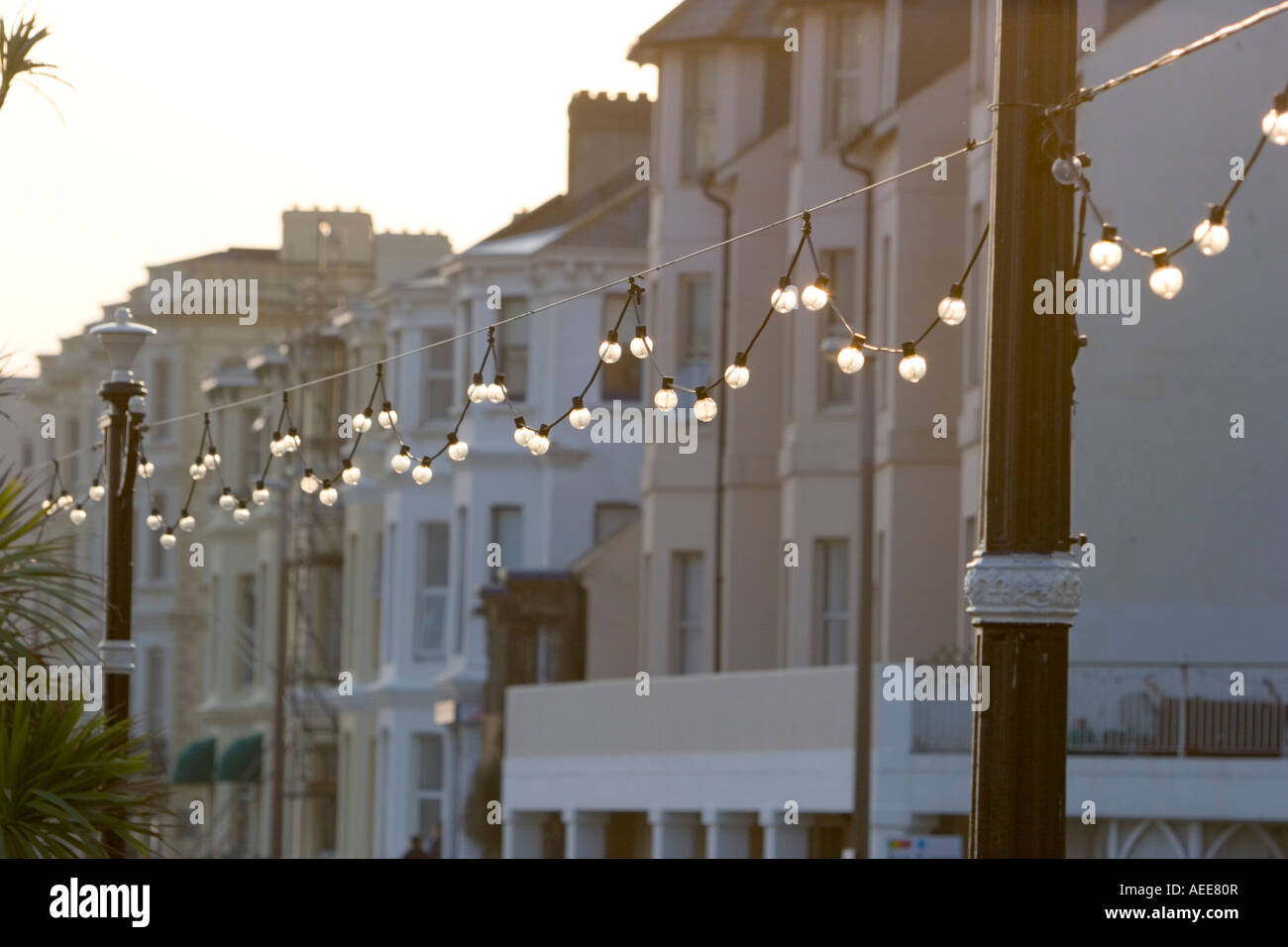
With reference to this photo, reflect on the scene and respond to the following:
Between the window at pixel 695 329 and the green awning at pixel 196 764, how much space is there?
2668 cm

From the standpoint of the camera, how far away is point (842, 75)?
37.1 m

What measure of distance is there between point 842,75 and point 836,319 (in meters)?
3.41

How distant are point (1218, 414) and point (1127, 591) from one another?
185cm

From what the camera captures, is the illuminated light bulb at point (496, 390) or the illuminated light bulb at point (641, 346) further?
the illuminated light bulb at point (496, 390)

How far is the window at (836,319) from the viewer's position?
35688mm

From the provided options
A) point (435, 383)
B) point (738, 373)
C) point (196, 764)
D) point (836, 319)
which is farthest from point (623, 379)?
point (738, 373)

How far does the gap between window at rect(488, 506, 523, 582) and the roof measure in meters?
10.8

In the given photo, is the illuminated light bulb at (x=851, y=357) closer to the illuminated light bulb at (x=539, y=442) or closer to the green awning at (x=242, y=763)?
the illuminated light bulb at (x=539, y=442)

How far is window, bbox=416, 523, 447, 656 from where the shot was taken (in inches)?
2105

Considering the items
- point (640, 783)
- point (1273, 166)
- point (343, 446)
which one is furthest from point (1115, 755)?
point (343, 446)

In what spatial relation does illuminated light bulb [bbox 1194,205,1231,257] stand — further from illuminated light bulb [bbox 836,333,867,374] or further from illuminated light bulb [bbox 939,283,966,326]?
illuminated light bulb [bbox 836,333,867,374]

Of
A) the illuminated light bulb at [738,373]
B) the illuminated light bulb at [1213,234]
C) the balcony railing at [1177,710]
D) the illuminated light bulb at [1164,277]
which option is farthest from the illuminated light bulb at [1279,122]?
the balcony railing at [1177,710]
